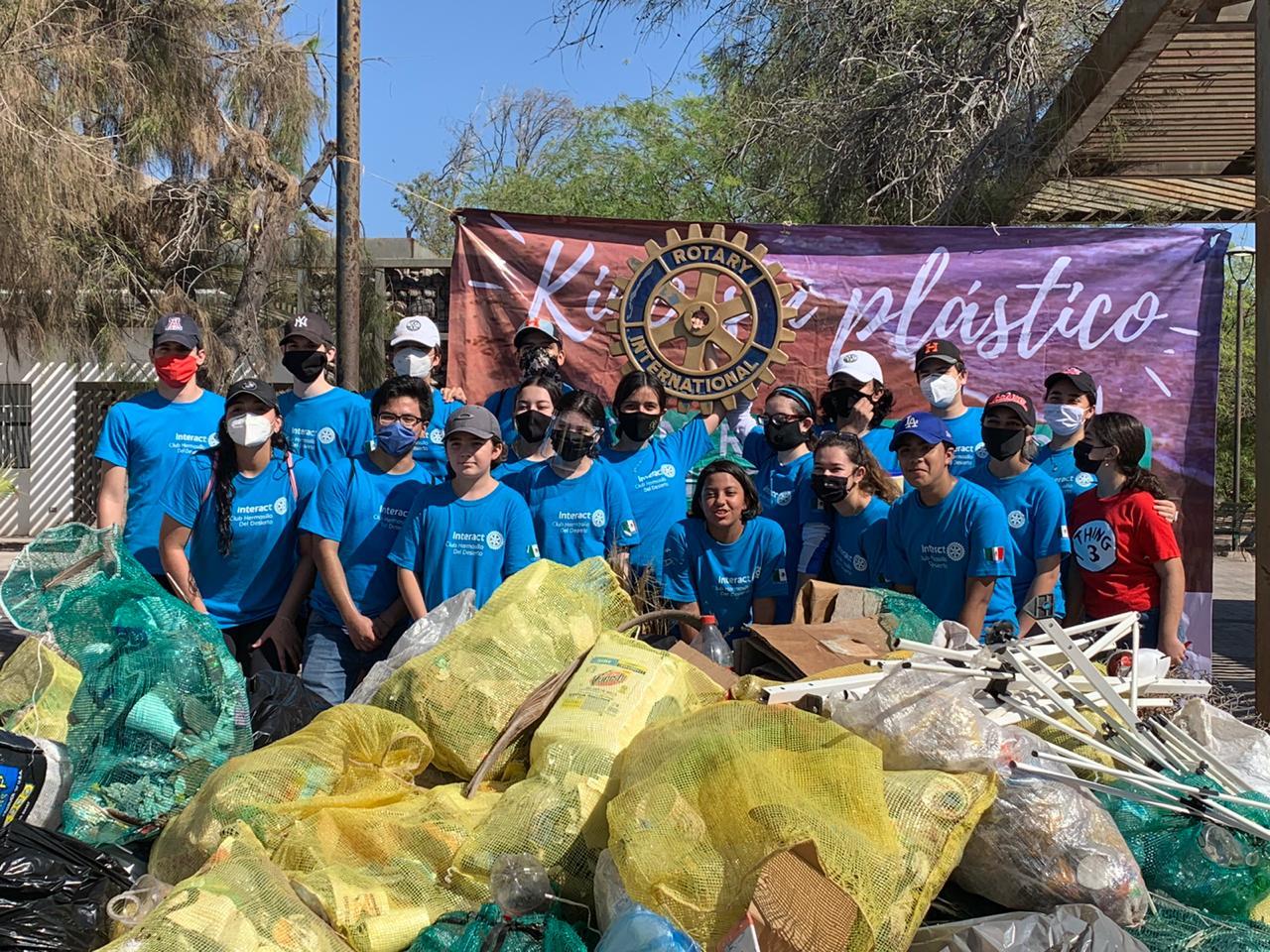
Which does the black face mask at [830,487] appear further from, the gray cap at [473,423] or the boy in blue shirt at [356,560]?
the boy in blue shirt at [356,560]

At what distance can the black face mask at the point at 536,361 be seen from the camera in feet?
22.1

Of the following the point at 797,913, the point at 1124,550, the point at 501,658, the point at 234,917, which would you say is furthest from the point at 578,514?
the point at 797,913

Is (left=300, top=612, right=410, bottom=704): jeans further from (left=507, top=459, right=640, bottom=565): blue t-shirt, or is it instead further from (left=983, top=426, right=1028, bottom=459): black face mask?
(left=983, top=426, right=1028, bottom=459): black face mask

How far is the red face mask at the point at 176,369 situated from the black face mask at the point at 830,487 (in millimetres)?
2915

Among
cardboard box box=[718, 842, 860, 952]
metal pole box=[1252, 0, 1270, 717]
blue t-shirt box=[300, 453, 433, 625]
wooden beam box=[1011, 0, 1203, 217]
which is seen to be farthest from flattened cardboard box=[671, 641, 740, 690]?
wooden beam box=[1011, 0, 1203, 217]

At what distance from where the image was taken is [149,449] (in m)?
5.46

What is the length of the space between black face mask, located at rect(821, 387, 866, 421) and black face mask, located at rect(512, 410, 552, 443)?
143 centimetres

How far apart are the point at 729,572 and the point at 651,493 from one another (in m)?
0.91

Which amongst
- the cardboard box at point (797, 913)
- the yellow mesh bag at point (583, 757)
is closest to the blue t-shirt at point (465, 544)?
the yellow mesh bag at point (583, 757)

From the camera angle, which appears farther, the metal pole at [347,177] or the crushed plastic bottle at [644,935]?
the metal pole at [347,177]

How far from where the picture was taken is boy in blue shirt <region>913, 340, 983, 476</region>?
19.2 ft

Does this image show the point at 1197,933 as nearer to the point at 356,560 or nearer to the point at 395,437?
the point at 356,560

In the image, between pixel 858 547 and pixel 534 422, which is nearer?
pixel 858 547

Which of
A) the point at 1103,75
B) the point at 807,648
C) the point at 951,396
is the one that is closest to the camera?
the point at 807,648
